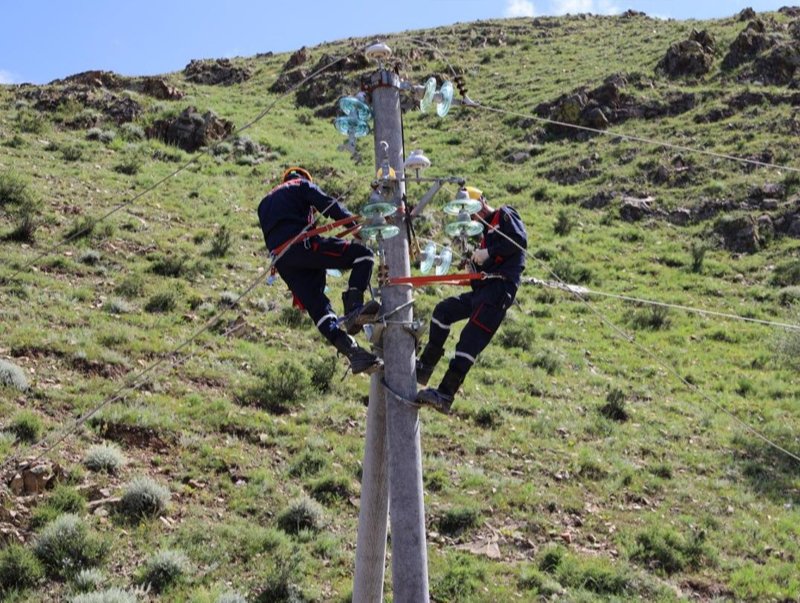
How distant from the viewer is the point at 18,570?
903cm

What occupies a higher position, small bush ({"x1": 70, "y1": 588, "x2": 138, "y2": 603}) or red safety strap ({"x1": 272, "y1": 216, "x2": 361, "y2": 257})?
red safety strap ({"x1": 272, "y1": 216, "x2": 361, "y2": 257})

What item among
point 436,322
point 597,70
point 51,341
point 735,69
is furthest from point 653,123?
point 436,322

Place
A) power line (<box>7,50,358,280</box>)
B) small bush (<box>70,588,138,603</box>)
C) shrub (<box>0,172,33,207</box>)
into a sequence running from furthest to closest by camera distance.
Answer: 1. shrub (<box>0,172,33,207</box>)
2. small bush (<box>70,588,138,603</box>)
3. power line (<box>7,50,358,280</box>)

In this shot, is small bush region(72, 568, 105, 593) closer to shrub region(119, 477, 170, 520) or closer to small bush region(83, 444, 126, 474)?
shrub region(119, 477, 170, 520)

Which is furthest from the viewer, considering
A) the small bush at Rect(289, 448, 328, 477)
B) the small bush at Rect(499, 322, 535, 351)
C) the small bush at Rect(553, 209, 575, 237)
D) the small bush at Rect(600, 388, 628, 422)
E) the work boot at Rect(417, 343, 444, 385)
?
the small bush at Rect(553, 209, 575, 237)

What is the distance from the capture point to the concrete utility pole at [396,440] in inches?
231

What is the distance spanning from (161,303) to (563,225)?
14950 mm

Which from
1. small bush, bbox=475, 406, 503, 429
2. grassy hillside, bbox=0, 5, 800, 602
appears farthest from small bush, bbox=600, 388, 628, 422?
small bush, bbox=475, 406, 503, 429

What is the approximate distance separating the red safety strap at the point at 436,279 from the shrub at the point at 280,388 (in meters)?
7.54

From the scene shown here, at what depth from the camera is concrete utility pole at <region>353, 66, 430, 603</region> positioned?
5879 millimetres

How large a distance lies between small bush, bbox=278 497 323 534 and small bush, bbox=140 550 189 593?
1643 mm

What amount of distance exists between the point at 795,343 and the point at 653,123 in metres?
18.7

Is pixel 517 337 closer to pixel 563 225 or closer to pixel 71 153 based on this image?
pixel 563 225

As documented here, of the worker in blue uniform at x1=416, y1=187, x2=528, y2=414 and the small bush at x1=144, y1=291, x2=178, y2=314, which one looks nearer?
the worker in blue uniform at x1=416, y1=187, x2=528, y2=414
